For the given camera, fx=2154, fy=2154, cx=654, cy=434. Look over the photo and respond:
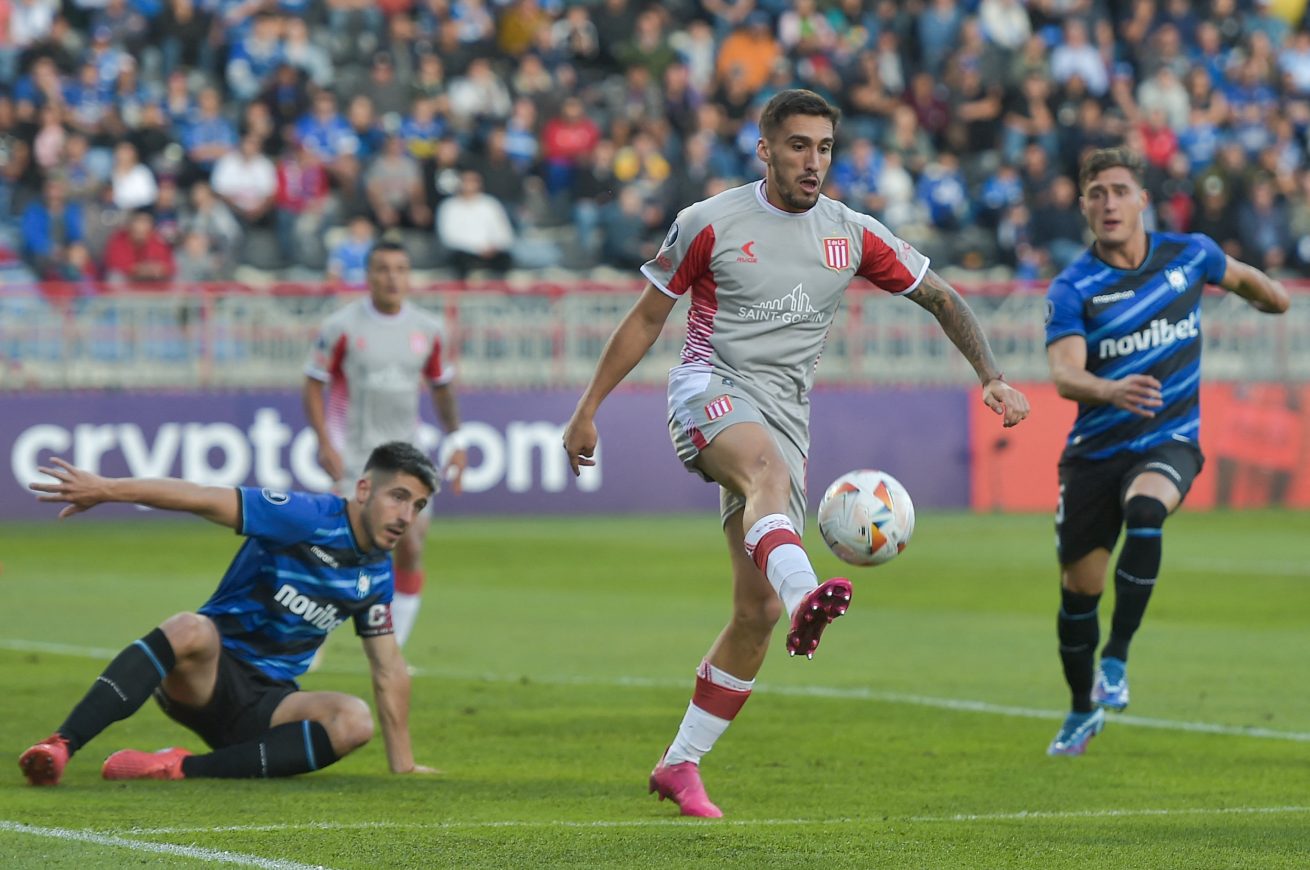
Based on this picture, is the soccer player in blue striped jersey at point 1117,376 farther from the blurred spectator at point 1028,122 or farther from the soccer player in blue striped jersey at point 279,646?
the blurred spectator at point 1028,122

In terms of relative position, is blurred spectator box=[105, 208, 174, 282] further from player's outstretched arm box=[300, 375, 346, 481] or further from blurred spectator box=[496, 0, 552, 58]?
player's outstretched arm box=[300, 375, 346, 481]

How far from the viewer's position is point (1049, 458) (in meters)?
23.2

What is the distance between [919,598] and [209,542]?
23.9 feet

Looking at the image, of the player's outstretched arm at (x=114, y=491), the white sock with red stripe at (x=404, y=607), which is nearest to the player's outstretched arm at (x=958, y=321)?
the player's outstretched arm at (x=114, y=491)

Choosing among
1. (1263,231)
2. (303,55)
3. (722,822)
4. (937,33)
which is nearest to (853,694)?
(722,822)

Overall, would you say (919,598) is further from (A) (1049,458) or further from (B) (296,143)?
(B) (296,143)

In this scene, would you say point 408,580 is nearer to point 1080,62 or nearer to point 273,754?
point 273,754

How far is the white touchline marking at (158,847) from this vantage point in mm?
5953

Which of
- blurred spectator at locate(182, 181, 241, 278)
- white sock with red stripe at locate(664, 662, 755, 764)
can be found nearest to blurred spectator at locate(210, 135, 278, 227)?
blurred spectator at locate(182, 181, 241, 278)

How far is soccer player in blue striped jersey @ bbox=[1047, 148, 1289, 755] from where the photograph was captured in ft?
29.2

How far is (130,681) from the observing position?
25.0 feet

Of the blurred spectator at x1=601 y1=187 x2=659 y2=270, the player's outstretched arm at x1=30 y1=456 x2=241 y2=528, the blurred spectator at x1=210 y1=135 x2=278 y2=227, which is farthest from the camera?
the blurred spectator at x1=601 y1=187 x2=659 y2=270

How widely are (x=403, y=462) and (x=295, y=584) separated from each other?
611mm

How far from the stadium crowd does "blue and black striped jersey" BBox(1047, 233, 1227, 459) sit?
13209mm
